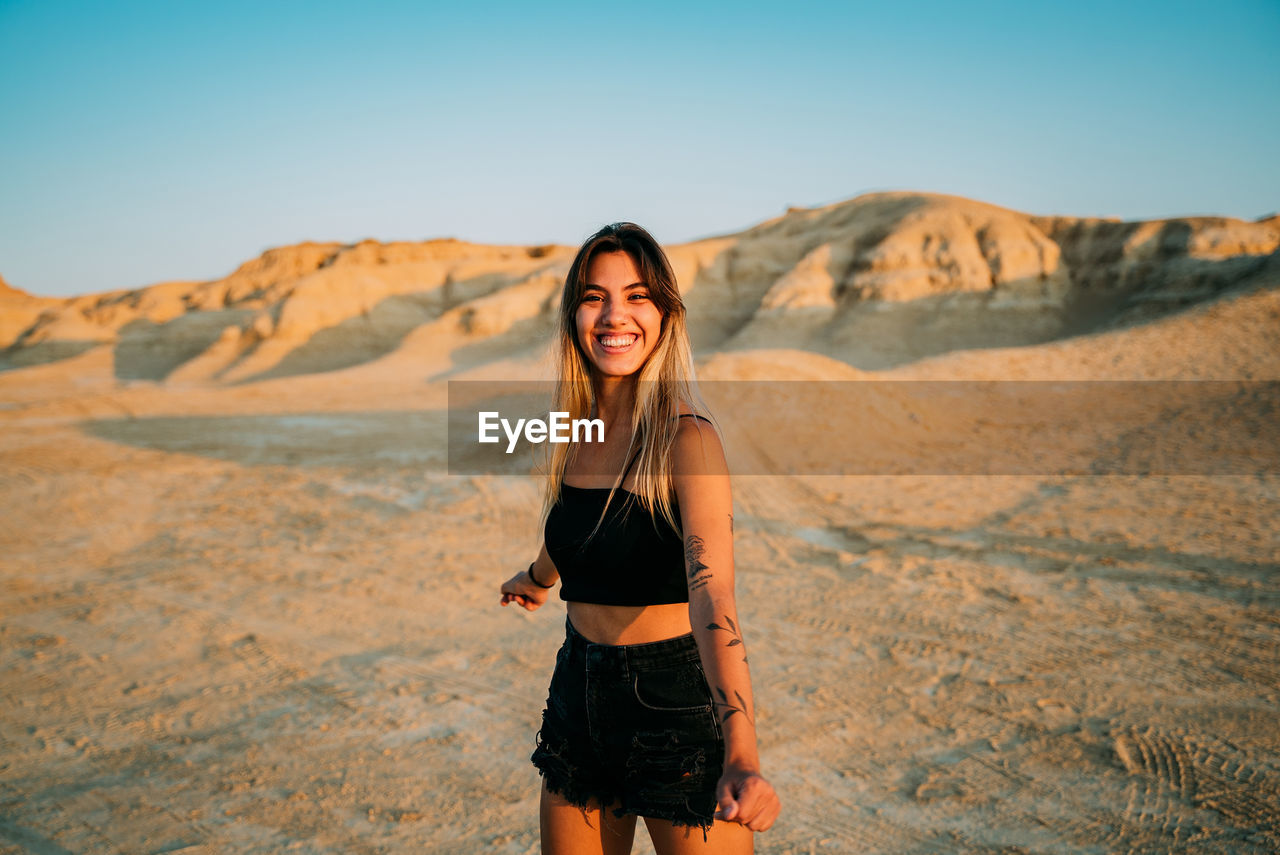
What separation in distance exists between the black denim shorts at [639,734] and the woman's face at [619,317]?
0.71 meters

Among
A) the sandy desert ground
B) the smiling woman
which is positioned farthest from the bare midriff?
the sandy desert ground

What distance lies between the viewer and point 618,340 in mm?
1919

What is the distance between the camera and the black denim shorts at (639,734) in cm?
170

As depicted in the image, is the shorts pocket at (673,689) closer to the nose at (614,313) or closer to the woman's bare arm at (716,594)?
the woman's bare arm at (716,594)

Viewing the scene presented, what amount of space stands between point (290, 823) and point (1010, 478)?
417 inches

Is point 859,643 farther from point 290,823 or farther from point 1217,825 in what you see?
point 290,823

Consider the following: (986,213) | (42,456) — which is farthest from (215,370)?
(986,213)

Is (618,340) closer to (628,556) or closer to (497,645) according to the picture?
(628,556)

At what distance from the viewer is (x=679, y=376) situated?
193 centimetres

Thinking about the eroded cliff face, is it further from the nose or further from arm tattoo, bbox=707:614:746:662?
arm tattoo, bbox=707:614:746:662

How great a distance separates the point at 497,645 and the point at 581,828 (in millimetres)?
4187

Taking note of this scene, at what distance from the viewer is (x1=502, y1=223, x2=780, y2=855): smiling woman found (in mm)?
1670

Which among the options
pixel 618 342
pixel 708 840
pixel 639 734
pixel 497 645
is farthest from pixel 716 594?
pixel 497 645

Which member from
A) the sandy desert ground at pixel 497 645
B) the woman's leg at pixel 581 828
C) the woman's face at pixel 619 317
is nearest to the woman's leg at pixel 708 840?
the woman's leg at pixel 581 828
